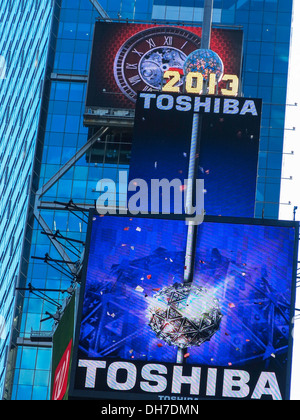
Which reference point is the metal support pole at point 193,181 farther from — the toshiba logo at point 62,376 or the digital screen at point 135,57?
the digital screen at point 135,57

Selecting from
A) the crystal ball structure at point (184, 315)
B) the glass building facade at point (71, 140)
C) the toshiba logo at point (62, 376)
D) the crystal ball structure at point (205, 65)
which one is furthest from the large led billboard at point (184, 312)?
the glass building facade at point (71, 140)

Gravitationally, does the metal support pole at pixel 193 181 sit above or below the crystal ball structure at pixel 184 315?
above

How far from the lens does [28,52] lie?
125 meters

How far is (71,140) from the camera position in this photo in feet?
373

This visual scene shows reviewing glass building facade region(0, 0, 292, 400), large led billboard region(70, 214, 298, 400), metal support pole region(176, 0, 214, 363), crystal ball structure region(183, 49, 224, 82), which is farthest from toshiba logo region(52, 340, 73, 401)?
glass building facade region(0, 0, 292, 400)

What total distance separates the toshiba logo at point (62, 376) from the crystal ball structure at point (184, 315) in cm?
520

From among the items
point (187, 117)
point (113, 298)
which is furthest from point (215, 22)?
point (113, 298)

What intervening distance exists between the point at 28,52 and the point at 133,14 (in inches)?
493

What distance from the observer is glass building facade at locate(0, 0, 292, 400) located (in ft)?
361

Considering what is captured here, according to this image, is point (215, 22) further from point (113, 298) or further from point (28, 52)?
point (113, 298)

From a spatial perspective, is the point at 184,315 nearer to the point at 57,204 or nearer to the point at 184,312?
the point at 184,312

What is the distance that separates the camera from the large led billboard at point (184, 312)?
2694 inches

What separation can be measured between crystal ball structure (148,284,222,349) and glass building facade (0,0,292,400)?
38956 millimetres

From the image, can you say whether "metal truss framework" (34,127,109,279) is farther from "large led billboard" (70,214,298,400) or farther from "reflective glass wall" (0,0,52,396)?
"large led billboard" (70,214,298,400)
